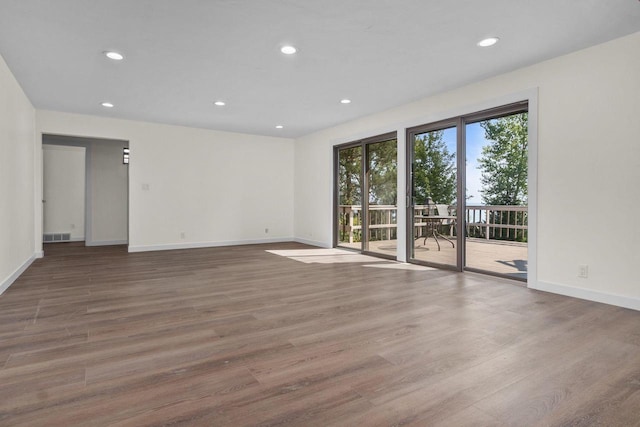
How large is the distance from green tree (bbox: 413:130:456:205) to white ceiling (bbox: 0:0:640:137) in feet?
2.27

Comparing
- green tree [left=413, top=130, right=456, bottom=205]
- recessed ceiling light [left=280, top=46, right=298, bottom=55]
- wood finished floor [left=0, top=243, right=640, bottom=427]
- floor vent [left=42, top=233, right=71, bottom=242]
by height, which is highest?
recessed ceiling light [left=280, top=46, right=298, bottom=55]

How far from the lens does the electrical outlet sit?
132 inches

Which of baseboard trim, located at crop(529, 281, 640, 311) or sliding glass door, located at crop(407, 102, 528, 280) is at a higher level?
sliding glass door, located at crop(407, 102, 528, 280)

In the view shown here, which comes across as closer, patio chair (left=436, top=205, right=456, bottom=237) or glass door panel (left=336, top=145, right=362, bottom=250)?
patio chair (left=436, top=205, right=456, bottom=237)

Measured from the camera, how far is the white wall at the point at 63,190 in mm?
7961

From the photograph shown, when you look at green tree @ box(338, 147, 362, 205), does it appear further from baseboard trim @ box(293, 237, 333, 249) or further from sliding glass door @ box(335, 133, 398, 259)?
baseboard trim @ box(293, 237, 333, 249)

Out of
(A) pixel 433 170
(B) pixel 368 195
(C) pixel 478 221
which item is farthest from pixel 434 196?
(B) pixel 368 195

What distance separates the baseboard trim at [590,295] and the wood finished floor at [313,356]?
0.44ft

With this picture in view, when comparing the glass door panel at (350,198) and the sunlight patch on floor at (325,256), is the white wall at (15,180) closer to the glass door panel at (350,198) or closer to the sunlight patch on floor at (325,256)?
the sunlight patch on floor at (325,256)

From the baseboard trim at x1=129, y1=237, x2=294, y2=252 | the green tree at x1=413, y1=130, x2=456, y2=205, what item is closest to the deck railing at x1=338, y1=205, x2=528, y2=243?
the green tree at x1=413, y1=130, x2=456, y2=205

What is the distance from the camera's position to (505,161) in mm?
4359

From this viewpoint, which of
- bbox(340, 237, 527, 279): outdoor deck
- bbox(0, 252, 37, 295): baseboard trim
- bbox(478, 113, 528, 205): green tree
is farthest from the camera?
bbox(340, 237, 527, 279): outdoor deck

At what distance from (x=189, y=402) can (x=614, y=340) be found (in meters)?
2.70

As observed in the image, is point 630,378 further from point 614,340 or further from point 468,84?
point 468,84
